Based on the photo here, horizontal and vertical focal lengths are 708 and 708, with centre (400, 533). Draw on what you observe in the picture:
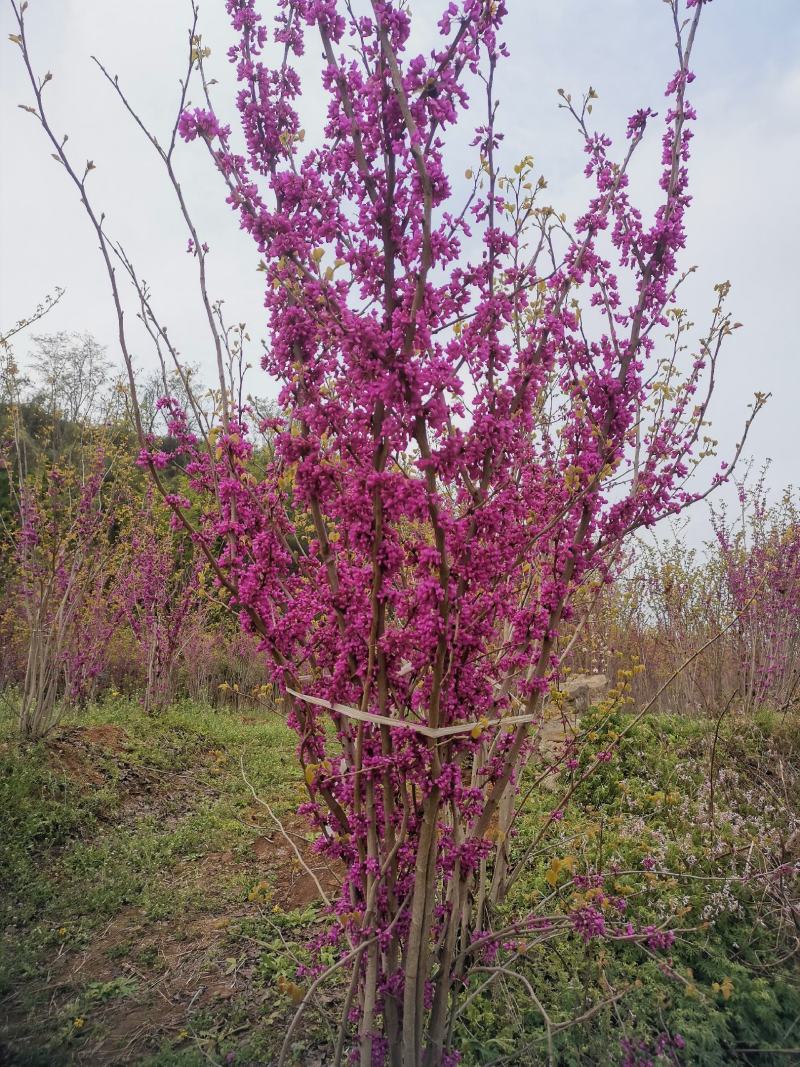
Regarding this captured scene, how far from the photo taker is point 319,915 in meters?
4.34

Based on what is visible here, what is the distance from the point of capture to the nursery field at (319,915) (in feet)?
9.32

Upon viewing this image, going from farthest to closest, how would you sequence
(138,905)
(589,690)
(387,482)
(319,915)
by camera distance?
(589,690) < (138,905) < (319,915) < (387,482)

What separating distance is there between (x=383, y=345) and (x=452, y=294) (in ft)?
1.70

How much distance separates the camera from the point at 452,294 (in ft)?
7.22

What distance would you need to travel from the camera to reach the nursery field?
2840 mm

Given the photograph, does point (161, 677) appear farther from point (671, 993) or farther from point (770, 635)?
point (671, 993)

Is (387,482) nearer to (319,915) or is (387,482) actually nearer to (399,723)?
(399,723)

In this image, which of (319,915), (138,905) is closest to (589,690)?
(319,915)

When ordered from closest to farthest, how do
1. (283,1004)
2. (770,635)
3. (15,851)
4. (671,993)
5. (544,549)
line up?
(544,549), (671,993), (283,1004), (15,851), (770,635)

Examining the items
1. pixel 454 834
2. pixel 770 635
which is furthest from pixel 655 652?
pixel 454 834

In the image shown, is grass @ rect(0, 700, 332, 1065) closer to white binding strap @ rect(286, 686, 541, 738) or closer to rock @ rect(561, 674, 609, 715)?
white binding strap @ rect(286, 686, 541, 738)

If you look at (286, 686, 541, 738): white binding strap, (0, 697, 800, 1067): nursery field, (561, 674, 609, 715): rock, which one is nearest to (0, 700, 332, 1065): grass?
(0, 697, 800, 1067): nursery field

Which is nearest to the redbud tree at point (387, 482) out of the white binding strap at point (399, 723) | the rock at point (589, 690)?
the white binding strap at point (399, 723)

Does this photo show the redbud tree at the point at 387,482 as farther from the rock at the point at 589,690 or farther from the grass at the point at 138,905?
the rock at the point at 589,690
